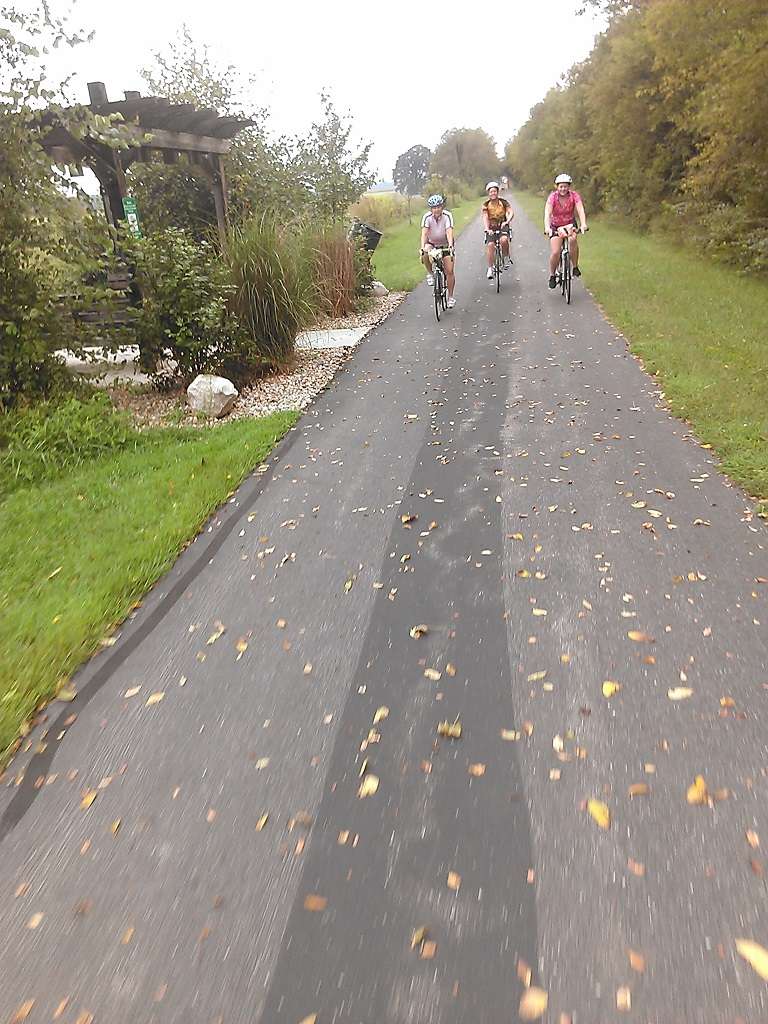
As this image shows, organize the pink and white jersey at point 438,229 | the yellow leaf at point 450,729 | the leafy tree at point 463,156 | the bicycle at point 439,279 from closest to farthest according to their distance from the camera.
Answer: the yellow leaf at point 450,729
the bicycle at point 439,279
the pink and white jersey at point 438,229
the leafy tree at point 463,156

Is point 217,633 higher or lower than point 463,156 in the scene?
lower

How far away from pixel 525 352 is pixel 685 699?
6990 mm

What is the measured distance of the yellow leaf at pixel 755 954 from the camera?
1.95 m

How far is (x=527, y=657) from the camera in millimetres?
3369

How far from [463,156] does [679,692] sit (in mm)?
97109

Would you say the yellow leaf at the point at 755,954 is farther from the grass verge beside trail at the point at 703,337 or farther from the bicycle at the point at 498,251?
the bicycle at the point at 498,251

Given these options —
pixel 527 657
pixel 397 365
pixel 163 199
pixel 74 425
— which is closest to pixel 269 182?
pixel 163 199

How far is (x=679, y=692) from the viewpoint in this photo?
3.03m

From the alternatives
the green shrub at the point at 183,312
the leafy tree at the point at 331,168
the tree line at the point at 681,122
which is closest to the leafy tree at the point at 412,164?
the tree line at the point at 681,122

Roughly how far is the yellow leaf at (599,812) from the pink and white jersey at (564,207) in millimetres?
10680

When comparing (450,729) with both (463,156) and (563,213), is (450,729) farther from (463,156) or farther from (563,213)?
(463,156)

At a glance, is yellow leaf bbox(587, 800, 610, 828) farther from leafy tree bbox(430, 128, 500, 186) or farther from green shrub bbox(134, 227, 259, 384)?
leafy tree bbox(430, 128, 500, 186)

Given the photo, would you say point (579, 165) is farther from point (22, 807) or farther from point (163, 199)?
point (22, 807)

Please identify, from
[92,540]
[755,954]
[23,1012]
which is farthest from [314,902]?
[92,540]
